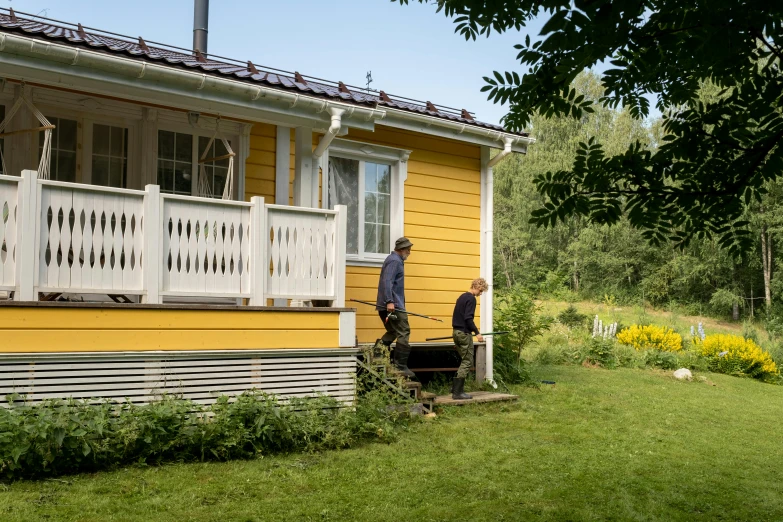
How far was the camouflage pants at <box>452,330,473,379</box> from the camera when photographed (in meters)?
10.2

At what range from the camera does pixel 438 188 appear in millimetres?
11539

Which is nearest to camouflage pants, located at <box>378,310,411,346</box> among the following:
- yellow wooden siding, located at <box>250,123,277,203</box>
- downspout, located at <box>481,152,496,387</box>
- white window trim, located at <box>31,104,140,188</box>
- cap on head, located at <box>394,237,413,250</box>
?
cap on head, located at <box>394,237,413,250</box>

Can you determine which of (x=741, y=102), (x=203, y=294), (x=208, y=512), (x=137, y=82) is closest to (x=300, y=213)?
(x=203, y=294)

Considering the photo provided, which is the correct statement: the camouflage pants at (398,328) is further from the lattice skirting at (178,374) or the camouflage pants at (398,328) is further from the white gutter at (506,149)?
the white gutter at (506,149)

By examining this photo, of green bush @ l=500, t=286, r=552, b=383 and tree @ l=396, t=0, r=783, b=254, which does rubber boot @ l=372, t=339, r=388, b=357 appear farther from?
tree @ l=396, t=0, r=783, b=254

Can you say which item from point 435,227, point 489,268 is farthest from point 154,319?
point 489,268

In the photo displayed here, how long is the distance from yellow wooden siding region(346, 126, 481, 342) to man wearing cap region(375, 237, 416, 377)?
938 millimetres

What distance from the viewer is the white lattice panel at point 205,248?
7414 millimetres

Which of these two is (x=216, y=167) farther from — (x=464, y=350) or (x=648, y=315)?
(x=648, y=315)

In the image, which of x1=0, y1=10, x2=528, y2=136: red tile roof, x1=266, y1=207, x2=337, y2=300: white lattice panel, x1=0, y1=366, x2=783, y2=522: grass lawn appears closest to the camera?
x1=0, y1=366, x2=783, y2=522: grass lawn

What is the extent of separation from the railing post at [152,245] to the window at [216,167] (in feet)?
7.89

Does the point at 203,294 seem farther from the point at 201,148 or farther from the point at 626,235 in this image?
the point at 626,235

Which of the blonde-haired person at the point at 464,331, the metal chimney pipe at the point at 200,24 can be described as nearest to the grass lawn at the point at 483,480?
the blonde-haired person at the point at 464,331

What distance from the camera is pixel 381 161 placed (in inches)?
435
